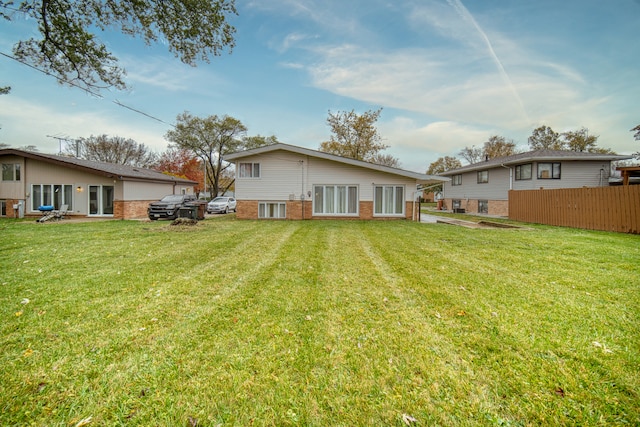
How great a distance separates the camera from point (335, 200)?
16.5 m

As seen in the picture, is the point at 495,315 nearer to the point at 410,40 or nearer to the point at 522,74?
the point at 410,40

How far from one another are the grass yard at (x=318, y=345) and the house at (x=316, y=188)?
10.8m

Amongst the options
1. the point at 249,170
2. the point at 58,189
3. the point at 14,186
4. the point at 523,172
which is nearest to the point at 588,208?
the point at 523,172

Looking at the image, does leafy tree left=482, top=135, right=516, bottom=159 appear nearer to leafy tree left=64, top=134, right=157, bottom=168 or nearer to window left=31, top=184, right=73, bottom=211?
window left=31, top=184, right=73, bottom=211

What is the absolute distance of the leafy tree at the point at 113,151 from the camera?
36375mm

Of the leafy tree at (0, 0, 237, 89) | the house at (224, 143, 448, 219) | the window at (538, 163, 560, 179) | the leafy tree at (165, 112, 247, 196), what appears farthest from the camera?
the leafy tree at (165, 112, 247, 196)

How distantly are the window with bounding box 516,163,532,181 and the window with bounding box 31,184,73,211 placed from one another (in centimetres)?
3107

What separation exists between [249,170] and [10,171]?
609 inches

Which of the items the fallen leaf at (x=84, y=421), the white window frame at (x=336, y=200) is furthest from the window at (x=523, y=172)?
the fallen leaf at (x=84, y=421)

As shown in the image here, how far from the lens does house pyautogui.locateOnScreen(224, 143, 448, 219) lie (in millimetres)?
16188

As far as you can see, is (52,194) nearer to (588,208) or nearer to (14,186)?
(14,186)

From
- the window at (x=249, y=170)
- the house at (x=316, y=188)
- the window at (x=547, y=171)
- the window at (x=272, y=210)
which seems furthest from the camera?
the window at (x=547, y=171)

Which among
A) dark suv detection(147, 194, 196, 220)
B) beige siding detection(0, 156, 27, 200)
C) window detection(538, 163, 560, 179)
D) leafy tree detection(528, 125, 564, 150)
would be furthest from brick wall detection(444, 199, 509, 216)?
beige siding detection(0, 156, 27, 200)

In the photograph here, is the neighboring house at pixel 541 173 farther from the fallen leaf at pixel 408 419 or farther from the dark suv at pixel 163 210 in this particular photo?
the fallen leaf at pixel 408 419
